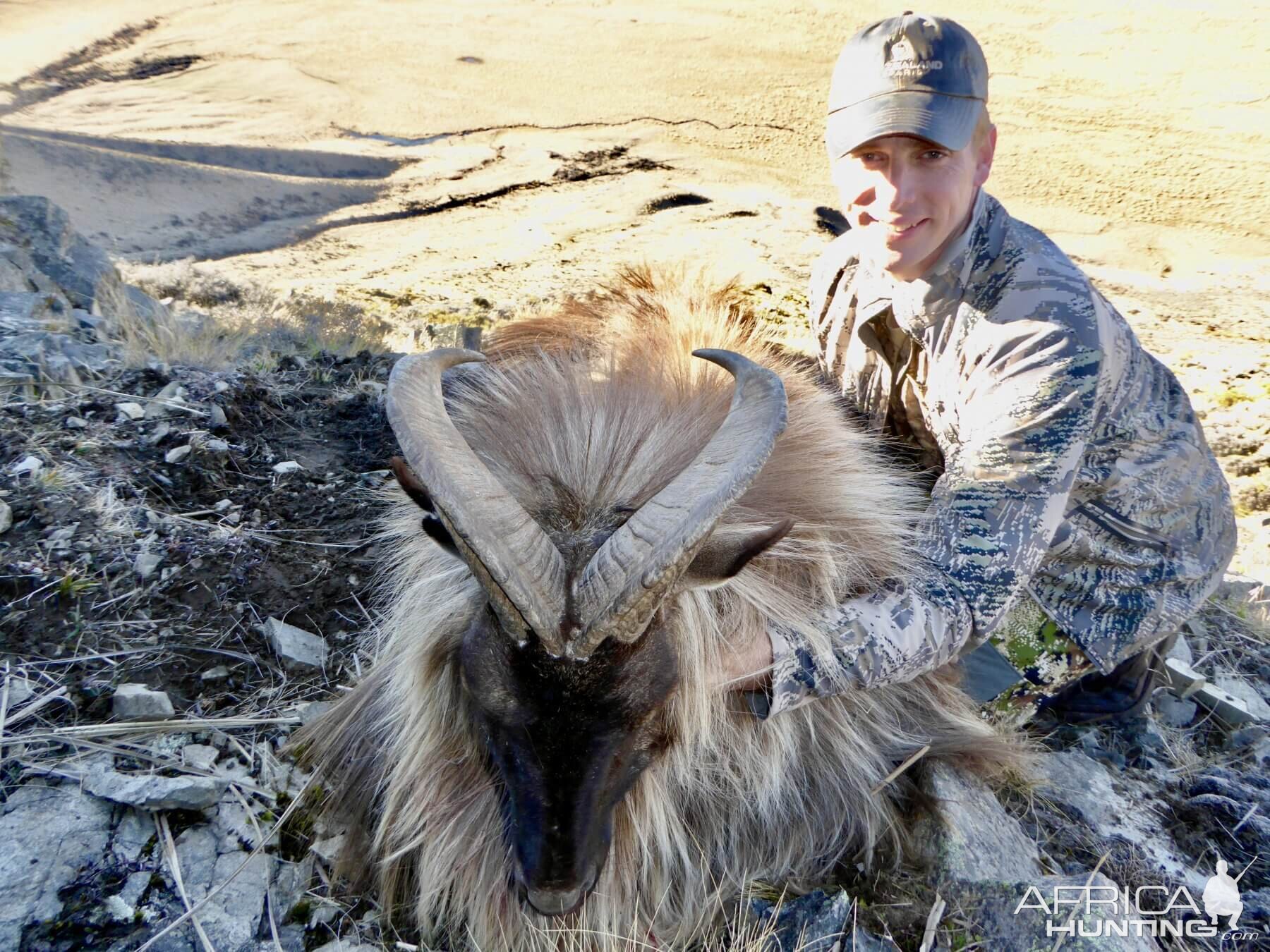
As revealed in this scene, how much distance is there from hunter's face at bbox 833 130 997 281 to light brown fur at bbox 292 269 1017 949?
2.27 feet

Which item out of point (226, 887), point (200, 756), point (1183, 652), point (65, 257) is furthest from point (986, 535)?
point (65, 257)

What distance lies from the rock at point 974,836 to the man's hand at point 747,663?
0.75 metres

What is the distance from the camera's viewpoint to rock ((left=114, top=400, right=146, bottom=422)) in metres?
3.61

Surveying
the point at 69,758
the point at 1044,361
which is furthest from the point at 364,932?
the point at 1044,361

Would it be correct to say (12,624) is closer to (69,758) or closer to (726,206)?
(69,758)

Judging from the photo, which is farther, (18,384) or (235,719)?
(18,384)

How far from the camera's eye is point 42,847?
2.02 m

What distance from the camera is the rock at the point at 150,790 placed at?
2180 mm

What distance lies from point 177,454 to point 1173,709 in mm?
4429

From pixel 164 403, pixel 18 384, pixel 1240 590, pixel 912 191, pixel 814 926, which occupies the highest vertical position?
pixel 912 191

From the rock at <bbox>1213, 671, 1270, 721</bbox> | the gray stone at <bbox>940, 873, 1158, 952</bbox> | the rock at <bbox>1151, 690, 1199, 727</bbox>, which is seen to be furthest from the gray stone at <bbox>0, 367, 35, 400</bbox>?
the rock at <bbox>1213, 671, 1270, 721</bbox>

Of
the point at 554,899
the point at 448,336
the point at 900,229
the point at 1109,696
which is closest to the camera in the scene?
the point at 554,899

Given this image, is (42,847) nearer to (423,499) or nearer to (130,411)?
(423,499)

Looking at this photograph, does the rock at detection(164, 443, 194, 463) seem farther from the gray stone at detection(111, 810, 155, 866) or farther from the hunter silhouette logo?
the hunter silhouette logo
